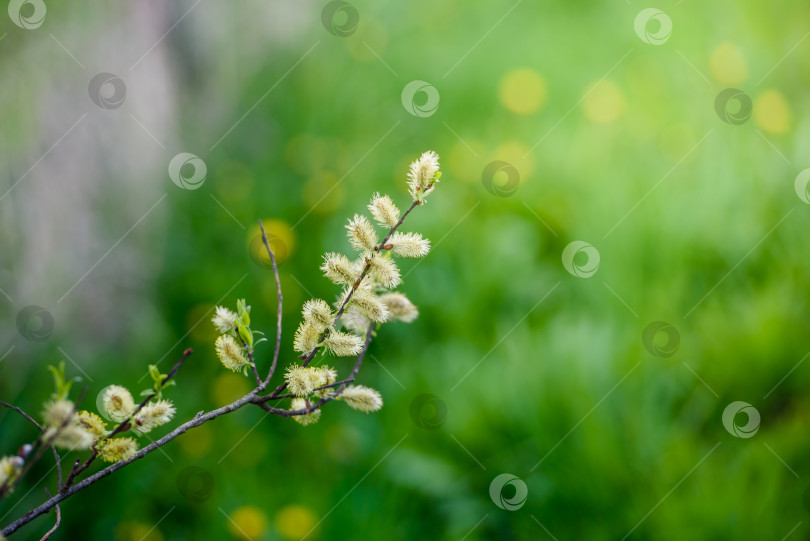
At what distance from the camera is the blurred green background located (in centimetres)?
164

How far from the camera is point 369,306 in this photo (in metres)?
0.63

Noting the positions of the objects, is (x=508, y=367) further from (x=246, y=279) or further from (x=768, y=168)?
(x=768, y=168)

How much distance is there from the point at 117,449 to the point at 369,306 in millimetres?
257

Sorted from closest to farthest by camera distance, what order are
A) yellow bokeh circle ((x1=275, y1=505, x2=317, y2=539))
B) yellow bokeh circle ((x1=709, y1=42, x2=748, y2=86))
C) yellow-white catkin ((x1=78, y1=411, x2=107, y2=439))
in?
yellow-white catkin ((x1=78, y1=411, x2=107, y2=439)) → yellow bokeh circle ((x1=275, y1=505, x2=317, y2=539)) → yellow bokeh circle ((x1=709, y1=42, x2=748, y2=86))

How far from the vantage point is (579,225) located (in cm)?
217

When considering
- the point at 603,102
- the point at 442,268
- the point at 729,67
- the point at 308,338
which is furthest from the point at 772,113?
the point at 308,338

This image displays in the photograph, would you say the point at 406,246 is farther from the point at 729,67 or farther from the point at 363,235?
the point at 729,67

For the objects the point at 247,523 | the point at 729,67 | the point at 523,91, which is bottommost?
the point at 247,523

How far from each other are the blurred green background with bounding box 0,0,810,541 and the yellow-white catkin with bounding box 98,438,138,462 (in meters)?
1.08

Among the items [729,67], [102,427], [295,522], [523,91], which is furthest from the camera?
[523,91]

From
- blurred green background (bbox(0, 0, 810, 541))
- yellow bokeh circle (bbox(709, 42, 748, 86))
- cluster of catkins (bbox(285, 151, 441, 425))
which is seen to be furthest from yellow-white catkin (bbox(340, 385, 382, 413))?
yellow bokeh circle (bbox(709, 42, 748, 86))

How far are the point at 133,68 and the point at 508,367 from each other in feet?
5.09

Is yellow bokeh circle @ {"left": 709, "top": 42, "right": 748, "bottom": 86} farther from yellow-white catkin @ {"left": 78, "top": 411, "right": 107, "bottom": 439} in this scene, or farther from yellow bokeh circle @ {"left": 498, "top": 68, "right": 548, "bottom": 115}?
yellow-white catkin @ {"left": 78, "top": 411, "right": 107, "bottom": 439}

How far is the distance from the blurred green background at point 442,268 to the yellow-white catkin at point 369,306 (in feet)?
3.54
